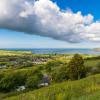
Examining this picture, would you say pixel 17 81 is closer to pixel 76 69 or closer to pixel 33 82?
pixel 33 82

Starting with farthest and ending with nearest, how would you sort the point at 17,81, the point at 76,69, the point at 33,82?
1. the point at 17,81
2. the point at 33,82
3. the point at 76,69

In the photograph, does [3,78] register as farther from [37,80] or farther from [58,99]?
[58,99]

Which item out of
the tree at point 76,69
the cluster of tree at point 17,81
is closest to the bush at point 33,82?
the cluster of tree at point 17,81

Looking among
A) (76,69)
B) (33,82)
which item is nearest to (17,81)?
(33,82)

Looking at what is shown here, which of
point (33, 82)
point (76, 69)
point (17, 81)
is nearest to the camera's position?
point (76, 69)

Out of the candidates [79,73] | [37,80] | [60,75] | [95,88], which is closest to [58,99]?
[95,88]

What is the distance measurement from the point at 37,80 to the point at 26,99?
67686mm

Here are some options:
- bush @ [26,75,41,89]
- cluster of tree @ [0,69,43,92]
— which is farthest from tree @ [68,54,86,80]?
bush @ [26,75,41,89]

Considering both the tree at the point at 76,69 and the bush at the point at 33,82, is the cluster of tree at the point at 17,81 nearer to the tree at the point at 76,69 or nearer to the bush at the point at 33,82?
the bush at the point at 33,82

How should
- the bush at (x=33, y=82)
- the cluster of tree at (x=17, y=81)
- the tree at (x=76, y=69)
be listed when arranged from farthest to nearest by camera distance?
the cluster of tree at (x=17, y=81), the bush at (x=33, y=82), the tree at (x=76, y=69)

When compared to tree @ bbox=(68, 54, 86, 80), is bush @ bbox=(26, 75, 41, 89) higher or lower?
lower

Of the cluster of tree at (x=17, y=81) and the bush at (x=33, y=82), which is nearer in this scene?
the bush at (x=33, y=82)

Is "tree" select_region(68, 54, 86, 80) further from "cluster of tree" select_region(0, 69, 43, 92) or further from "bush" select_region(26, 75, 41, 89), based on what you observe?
"bush" select_region(26, 75, 41, 89)

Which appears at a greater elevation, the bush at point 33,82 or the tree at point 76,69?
the tree at point 76,69
